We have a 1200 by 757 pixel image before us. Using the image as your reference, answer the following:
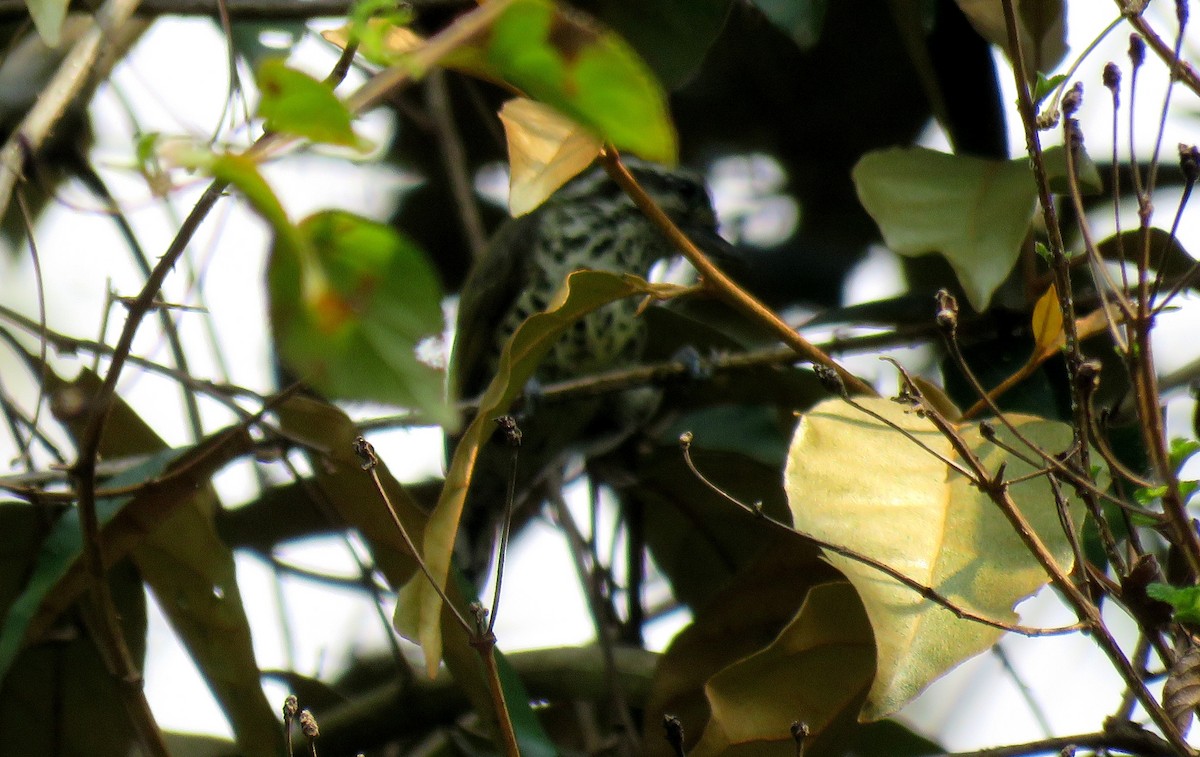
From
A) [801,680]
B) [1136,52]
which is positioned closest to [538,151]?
[1136,52]

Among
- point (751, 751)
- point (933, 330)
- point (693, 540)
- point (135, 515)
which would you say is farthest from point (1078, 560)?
point (693, 540)

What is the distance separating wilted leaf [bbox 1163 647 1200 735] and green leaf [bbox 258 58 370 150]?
3.40 feet

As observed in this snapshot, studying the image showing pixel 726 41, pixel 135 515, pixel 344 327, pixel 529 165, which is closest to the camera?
pixel 344 327

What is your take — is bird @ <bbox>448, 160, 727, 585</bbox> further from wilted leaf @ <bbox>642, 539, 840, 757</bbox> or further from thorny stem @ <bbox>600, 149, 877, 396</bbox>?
thorny stem @ <bbox>600, 149, 877, 396</bbox>

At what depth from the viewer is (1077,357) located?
1431mm

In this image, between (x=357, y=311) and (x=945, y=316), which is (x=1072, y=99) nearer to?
(x=945, y=316)

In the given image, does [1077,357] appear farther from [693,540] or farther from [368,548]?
[693,540]

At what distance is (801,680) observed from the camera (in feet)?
5.67

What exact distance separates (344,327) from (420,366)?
5cm

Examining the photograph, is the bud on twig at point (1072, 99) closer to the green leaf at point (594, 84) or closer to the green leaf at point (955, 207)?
the green leaf at point (955, 207)

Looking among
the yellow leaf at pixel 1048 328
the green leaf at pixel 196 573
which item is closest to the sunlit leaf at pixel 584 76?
the yellow leaf at pixel 1048 328

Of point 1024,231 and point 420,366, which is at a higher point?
point 1024,231

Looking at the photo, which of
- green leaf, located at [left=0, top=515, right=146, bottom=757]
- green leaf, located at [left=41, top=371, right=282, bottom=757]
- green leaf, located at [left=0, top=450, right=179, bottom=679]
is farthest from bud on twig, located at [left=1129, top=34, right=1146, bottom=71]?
green leaf, located at [left=0, top=515, right=146, bottom=757]

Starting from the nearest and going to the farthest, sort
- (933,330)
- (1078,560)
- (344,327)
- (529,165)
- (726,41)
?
(344,327)
(529,165)
(1078,560)
(933,330)
(726,41)
